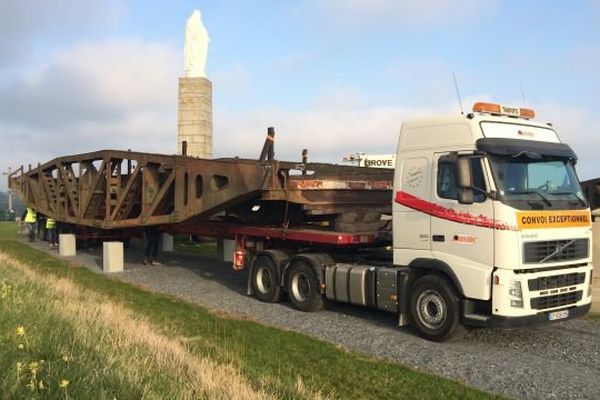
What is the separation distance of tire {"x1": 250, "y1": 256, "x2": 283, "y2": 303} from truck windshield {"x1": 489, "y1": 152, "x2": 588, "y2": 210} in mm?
5146

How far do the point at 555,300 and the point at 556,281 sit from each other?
25 centimetres

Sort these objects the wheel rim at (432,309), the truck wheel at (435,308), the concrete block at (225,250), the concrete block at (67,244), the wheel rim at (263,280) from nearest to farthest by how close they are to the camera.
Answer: the truck wheel at (435,308) → the wheel rim at (432,309) → the wheel rim at (263,280) → the concrete block at (225,250) → the concrete block at (67,244)

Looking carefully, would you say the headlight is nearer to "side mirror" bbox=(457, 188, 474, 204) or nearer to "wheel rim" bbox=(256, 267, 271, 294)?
"side mirror" bbox=(457, 188, 474, 204)

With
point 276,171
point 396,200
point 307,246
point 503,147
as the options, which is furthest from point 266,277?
point 503,147

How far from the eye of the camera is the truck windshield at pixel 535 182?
317 inches

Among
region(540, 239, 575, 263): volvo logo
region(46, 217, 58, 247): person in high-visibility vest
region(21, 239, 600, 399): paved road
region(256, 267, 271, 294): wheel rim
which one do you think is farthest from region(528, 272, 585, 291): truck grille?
region(46, 217, 58, 247): person in high-visibility vest

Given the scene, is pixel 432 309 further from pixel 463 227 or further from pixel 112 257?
pixel 112 257

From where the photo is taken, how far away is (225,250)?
18.6 metres

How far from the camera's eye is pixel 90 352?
5.44 metres

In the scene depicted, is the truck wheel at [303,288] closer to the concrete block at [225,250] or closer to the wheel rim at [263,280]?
the wheel rim at [263,280]

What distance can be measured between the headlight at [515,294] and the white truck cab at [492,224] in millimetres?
13

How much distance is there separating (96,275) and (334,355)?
10257mm

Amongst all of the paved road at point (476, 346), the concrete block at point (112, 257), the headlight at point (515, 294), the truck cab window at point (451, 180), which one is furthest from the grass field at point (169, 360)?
the concrete block at point (112, 257)

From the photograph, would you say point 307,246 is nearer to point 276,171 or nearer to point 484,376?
point 276,171
